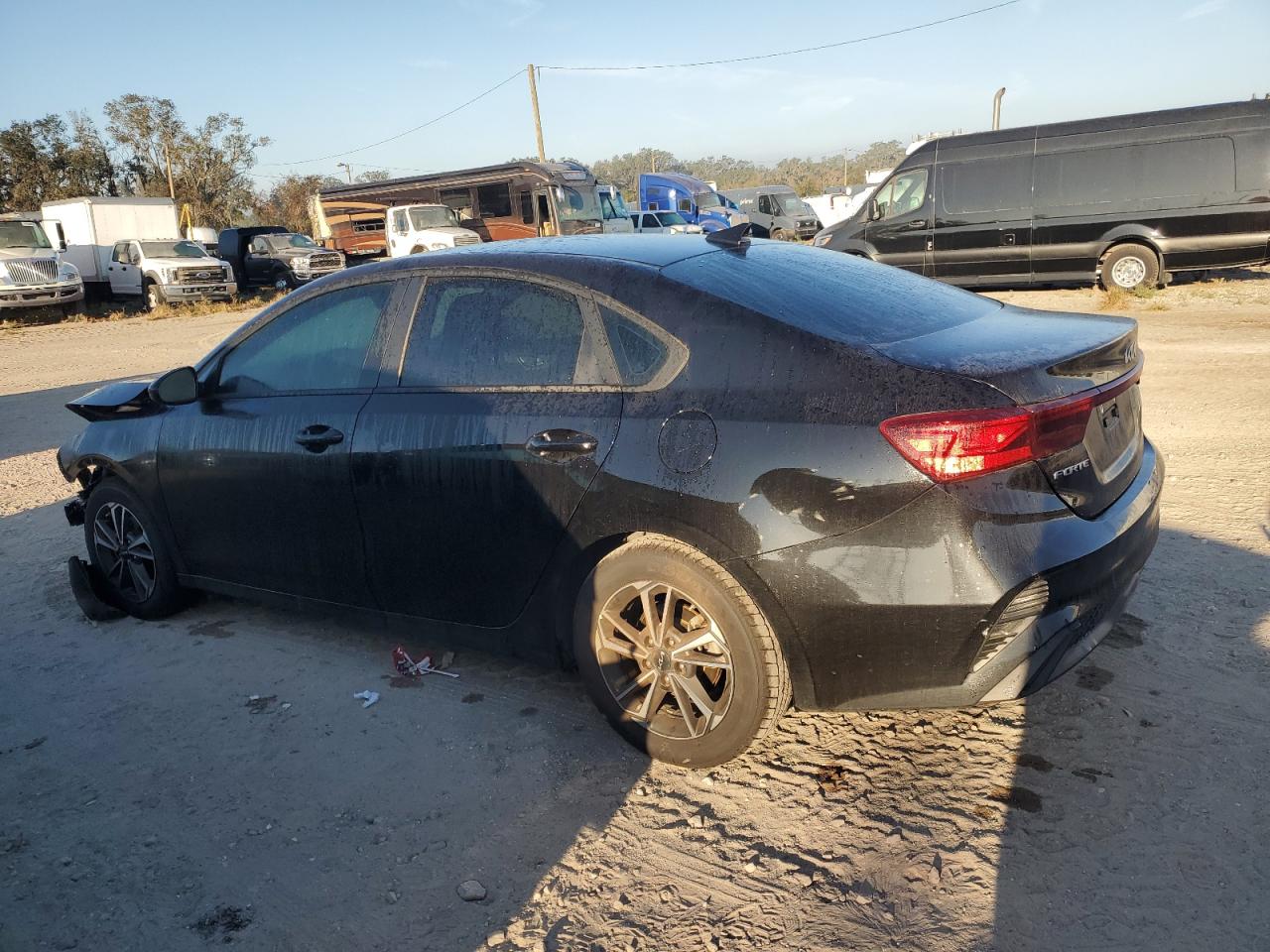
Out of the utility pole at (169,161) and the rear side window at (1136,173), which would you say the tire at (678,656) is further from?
the utility pole at (169,161)

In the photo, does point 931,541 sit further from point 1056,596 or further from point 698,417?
point 698,417

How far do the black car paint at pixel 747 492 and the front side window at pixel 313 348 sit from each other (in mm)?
84

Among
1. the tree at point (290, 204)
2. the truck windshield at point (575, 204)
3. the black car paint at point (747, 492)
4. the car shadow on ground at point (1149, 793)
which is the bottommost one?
the car shadow on ground at point (1149, 793)

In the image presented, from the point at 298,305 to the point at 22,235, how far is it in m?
24.8

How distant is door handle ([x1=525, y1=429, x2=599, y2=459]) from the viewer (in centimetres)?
Answer: 304

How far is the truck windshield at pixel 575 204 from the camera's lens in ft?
83.1

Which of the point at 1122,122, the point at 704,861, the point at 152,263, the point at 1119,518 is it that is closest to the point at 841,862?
the point at 704,861

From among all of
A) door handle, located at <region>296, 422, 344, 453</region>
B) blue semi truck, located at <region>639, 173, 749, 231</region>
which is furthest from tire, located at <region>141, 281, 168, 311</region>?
door handle, located at <region>296, 422, 344, 453</region>

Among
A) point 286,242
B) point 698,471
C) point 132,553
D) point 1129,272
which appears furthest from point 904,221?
point 286,242

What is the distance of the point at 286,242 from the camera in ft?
99.1

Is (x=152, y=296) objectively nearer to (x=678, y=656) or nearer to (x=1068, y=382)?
(x=678, y=656)

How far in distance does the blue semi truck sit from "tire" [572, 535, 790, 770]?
3144 cm

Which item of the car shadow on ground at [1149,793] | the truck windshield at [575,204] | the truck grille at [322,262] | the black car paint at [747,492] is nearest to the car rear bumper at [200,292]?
the truck grille at [322,262]

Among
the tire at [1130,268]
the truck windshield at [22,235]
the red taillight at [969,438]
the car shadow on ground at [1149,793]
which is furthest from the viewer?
the truck windshield at [22,235]
